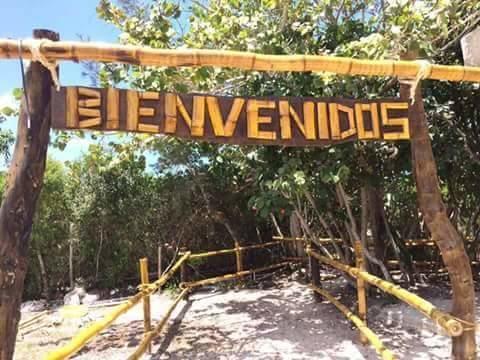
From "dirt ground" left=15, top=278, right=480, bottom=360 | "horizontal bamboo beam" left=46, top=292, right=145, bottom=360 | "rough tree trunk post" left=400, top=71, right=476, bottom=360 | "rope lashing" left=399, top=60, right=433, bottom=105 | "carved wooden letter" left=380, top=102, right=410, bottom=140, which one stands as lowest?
"dirt ground" left=15, top=278, right=480, bottom=360

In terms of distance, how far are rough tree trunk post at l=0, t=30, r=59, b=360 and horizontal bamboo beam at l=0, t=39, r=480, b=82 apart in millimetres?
121

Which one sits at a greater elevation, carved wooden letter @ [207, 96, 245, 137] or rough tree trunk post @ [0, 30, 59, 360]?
carved wooden letter @ [207, 96, 245, 137]

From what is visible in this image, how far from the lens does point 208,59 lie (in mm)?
1876

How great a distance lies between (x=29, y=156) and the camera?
171 cm

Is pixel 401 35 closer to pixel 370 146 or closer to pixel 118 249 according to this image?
pixel 370 146

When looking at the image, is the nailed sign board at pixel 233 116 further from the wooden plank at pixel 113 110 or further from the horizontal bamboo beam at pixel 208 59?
the horizontal bamboo beam at pixel 208 59

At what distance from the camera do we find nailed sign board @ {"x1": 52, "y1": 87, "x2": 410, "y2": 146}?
188cm

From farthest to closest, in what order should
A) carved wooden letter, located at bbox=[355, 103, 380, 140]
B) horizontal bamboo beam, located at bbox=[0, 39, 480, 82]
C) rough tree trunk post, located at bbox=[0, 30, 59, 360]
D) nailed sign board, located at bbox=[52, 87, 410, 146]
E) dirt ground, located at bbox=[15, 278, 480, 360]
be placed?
dirt ground, located at bbox=[15, 278, 480, 360] < carved wooden letter, located at bbox=[355, 103, 380, 140] < nailed sign board, located at bbox=[52, 87, 410, 146] < horizontal bamboo beam, located at bbox=[0, 39, 480, 82] < rough tree trunk post, located at bbox=[0, 30, 59, 360]

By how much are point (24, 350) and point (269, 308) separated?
9.36ft

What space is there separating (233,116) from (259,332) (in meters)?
3.04

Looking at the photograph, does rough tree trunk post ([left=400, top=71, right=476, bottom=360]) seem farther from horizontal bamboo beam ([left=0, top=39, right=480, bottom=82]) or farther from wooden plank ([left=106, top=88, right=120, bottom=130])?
wooden plank ([left=106, top=88, right=120, bottom=130])

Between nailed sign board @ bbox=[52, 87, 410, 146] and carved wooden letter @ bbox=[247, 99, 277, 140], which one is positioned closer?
nailed sign board @ bbox=[52, 87, 410, 146]

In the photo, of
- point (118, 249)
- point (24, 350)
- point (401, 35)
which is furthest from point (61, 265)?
point (401, 35)

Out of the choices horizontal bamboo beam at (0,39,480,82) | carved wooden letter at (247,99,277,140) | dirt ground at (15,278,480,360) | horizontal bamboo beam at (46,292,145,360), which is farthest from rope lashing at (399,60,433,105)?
dirt ground at (15,278,480,360)
